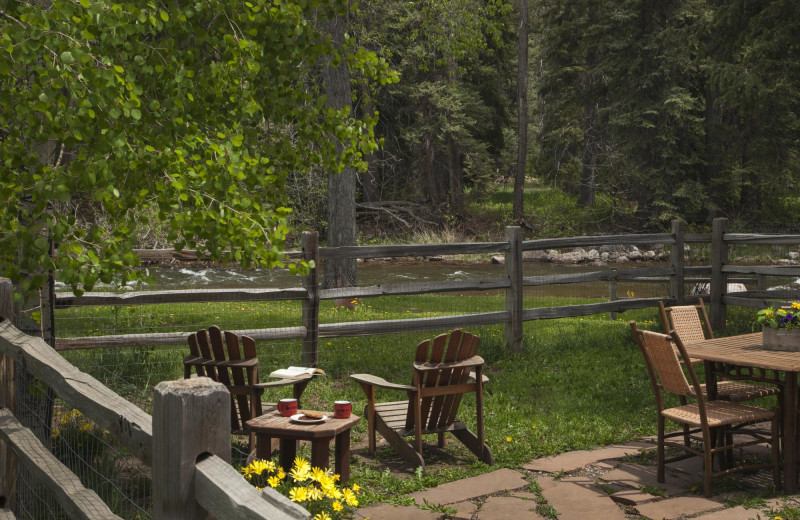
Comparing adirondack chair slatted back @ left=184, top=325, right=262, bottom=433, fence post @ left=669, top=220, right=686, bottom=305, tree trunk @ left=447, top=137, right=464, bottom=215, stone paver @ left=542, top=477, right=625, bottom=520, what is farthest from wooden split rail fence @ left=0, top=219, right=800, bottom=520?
tree trunk @ left=447, top=137, right=464, bottom=215

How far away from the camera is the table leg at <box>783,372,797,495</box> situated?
577 cm

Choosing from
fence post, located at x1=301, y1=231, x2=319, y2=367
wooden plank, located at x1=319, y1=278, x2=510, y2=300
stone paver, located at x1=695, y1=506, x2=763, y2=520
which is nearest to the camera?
stone paver, located at x1=695, y1=506, x2=763, y2=520

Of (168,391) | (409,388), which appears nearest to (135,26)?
(168,391)

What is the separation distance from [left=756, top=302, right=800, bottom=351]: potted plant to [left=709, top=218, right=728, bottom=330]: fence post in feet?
19.3

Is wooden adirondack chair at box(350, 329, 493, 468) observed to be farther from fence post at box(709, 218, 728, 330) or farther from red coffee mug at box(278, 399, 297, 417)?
fence post at box(709, 218, 728, 330)

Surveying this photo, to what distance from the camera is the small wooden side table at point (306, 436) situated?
546 centimetres

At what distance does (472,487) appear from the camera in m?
5.96

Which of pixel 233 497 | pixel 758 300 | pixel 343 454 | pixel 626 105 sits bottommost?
pixel 343 454

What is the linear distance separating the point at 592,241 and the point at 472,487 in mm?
6409

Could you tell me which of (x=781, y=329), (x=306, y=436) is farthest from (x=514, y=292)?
(x=306, y=436)

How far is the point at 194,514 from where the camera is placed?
2.13 m

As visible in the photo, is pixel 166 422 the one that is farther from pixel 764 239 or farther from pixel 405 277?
pixel 405 277

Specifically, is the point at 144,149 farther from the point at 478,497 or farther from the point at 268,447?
the point at 478,497

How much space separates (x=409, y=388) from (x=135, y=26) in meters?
3.46
